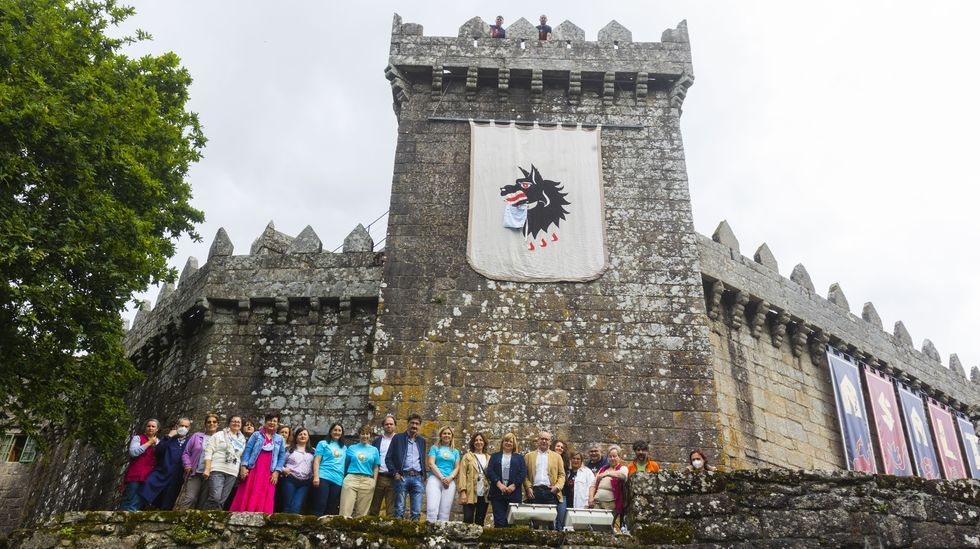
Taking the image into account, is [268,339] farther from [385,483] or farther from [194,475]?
[385,483]

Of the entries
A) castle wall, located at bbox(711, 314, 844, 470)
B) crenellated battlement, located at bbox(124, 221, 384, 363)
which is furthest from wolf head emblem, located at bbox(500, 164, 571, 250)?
castle wall, located at bbox(711, 314, 844, 470)

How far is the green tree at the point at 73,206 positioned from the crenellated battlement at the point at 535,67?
4.53 metres

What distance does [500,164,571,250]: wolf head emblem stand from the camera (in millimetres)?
12828

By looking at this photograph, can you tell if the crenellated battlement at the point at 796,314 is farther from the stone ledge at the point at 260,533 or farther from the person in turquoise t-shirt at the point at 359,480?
the stone ledge at the point at 260,533

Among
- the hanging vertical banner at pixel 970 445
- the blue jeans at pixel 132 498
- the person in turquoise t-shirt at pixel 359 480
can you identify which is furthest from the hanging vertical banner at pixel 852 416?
the blue jeans at pixel 132 498

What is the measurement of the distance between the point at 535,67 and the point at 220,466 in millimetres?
8983

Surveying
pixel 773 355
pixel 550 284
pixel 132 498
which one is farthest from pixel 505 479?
pixel 773 355

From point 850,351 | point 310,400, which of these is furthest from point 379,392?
point 850,351

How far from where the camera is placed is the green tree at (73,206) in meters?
9.56

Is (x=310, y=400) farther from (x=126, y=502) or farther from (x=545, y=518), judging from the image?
(x=545, y=518)

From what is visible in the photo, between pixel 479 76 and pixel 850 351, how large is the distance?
1032 cm

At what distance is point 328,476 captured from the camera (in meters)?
8.45

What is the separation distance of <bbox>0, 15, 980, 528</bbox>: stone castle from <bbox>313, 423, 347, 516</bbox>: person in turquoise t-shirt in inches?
102

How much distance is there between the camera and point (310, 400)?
518 inches
